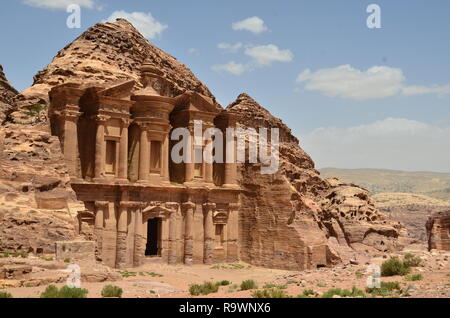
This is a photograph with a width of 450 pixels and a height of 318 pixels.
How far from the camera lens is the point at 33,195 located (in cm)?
2117

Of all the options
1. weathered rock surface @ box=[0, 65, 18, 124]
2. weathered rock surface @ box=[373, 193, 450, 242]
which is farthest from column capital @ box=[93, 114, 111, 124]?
weathered rock surface @ box=[373, 193, 450, 242]

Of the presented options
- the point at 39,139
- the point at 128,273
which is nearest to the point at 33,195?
the point at 39,139

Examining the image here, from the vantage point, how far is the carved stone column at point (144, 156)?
30.9 m

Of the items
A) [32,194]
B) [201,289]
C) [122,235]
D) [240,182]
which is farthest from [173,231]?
[201,289]

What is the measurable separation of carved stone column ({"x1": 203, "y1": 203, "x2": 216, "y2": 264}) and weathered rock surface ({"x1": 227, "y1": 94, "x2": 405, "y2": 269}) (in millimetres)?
2594

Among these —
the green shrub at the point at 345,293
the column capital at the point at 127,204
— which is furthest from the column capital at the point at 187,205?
the green shrub at the point at 345,293

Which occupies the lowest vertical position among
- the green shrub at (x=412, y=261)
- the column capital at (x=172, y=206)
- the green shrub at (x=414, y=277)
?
the green shrub at (x=414, y=277)

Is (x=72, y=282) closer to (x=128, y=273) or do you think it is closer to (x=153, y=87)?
(x=128, y=273)

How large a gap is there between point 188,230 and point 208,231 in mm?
1526

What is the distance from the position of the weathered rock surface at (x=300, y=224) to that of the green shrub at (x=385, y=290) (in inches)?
624

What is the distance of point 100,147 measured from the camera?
2922 centimetres

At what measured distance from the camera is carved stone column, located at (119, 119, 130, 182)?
2988cm

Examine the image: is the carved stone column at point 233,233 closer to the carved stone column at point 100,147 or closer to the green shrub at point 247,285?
the carved stone column at point 100,147

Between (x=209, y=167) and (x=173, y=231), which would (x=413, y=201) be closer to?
(x=209, y=167)
